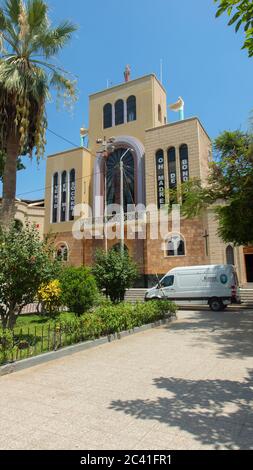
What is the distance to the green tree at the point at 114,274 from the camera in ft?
46.5

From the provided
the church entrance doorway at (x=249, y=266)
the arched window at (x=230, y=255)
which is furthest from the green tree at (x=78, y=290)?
the church entrance doorway at (x=249, y=266)

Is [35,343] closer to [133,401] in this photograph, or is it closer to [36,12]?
[133,401]

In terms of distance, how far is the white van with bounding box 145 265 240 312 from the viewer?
1746cm

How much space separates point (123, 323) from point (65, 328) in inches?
96.8

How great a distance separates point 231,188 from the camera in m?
12.5

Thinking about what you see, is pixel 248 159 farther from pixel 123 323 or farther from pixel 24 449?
pixel 24 449

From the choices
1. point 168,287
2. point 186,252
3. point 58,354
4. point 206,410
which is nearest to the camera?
point 206,410

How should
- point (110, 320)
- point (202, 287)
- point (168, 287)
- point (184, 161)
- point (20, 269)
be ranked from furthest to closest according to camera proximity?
point (184, 161) < point (168, 287) < point (202, 287) < point (110, 320) < point (20, 269)

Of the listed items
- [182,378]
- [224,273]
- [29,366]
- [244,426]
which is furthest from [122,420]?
[224,273]

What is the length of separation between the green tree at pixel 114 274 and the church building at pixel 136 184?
386 inches

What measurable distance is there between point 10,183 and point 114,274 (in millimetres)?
5822

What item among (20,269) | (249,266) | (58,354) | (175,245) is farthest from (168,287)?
(20,269)

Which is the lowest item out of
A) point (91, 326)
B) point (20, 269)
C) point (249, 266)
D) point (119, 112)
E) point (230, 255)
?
point (91, 326)

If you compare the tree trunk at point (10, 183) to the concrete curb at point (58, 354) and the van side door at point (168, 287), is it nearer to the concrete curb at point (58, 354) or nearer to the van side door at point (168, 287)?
the concrete curb at point (58, 354)
